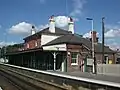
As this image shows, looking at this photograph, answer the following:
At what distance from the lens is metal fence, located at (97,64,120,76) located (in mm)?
36513

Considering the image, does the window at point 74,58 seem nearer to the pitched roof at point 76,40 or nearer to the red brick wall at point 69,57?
the red brick wall at point 69,57

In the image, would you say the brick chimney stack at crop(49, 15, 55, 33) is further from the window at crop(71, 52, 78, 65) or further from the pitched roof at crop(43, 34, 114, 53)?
the window at crop(71, 52, 78, 65)

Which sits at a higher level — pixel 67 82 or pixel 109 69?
pixel 67 82

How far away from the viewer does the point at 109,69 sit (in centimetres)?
3809

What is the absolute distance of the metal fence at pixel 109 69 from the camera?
36.5 metres

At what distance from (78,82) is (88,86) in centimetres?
126

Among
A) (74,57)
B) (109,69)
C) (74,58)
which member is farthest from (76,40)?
(109,69)

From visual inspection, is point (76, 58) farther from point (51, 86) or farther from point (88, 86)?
point (88, 86)

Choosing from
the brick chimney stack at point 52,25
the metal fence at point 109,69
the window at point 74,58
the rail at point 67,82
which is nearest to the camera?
the rail at point 67,82

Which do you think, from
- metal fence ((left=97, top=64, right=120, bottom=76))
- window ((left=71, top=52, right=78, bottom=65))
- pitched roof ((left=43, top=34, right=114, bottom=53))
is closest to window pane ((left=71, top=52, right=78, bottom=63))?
window ((left=71, top=52, right=78, bottom=65))

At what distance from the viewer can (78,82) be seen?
1217cm

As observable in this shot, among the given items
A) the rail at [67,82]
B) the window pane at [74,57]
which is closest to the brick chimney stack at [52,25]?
the window pane at [74,57]

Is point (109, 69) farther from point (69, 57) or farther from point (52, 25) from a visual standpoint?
point (52, 25)

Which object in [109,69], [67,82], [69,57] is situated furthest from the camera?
[69,57]
